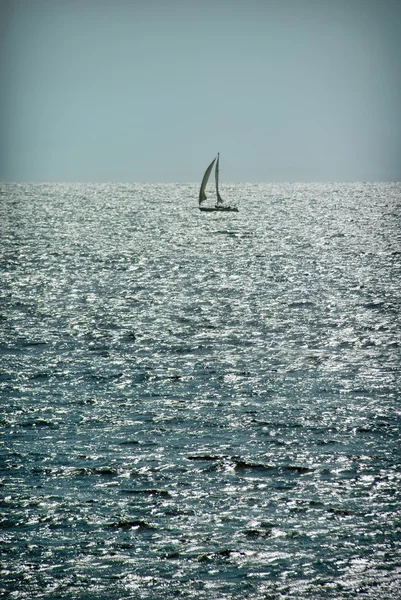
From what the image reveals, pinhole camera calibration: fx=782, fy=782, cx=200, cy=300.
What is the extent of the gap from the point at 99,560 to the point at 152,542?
1.68 metres

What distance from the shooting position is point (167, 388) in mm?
37250

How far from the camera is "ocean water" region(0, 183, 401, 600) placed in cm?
2006

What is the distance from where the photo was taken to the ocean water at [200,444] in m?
20.1

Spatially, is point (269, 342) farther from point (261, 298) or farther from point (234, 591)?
point (234, 591)

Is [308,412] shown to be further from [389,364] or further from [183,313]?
[183,313]

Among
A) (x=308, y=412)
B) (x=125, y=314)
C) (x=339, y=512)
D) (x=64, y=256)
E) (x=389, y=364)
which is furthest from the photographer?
(x=64, y=256)

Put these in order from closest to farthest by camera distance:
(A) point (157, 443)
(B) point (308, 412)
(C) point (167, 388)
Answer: (A) point (157, 443), (B) point (308, 412), (C) point (167, 388)

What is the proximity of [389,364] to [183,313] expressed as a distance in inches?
792

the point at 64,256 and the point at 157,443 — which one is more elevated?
the point at 64,256

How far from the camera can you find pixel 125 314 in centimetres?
5809

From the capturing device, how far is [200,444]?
29359 millimetres

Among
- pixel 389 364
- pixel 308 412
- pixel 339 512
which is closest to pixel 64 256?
pixel 389 364

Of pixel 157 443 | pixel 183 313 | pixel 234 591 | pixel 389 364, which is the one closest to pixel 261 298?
pixel 183 313

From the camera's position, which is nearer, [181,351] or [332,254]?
[181,351]
